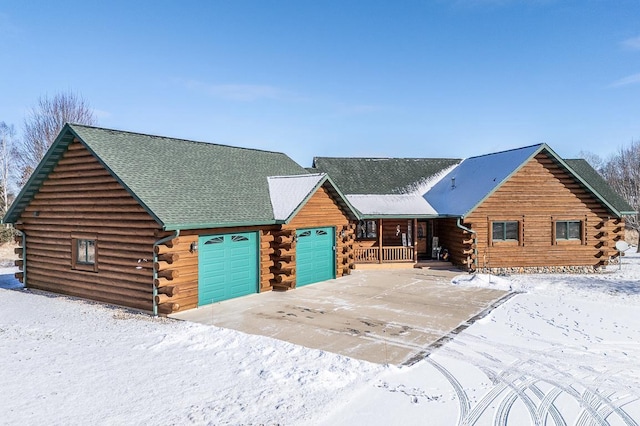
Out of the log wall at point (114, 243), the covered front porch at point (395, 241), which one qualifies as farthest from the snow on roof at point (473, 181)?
the log wall at point (114, 243)

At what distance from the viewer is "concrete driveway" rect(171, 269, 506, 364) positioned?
8828mm

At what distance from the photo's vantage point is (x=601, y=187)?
24.3 metres

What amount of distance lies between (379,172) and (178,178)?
14260mm

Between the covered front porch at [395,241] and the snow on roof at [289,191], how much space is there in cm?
558

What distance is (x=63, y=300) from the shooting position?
42.8 ft

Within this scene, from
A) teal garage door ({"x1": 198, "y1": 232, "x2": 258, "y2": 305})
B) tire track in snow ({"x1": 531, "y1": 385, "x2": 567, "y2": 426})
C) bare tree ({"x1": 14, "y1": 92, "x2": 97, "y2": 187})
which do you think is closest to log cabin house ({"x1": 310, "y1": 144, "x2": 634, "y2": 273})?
teal garage door ({"x1": 198, "y1": 232, "x2": 258, "y2": 305})

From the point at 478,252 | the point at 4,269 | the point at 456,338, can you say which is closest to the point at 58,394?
the point at 456,338

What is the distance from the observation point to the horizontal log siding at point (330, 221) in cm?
1536

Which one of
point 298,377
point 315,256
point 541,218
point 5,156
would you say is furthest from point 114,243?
point 5,156

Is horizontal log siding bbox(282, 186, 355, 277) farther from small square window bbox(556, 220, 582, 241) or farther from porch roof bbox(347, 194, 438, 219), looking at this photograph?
small square window bbox(556, 220, 582, 241)

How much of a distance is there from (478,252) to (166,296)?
13.5 meters

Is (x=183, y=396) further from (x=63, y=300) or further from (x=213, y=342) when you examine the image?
(x=63, y=300)

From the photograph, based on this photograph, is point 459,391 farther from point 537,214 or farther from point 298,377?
point 537,214

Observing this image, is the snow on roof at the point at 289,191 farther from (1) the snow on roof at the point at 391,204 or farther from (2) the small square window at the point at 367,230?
(2) the small square window at the point at 367,230
